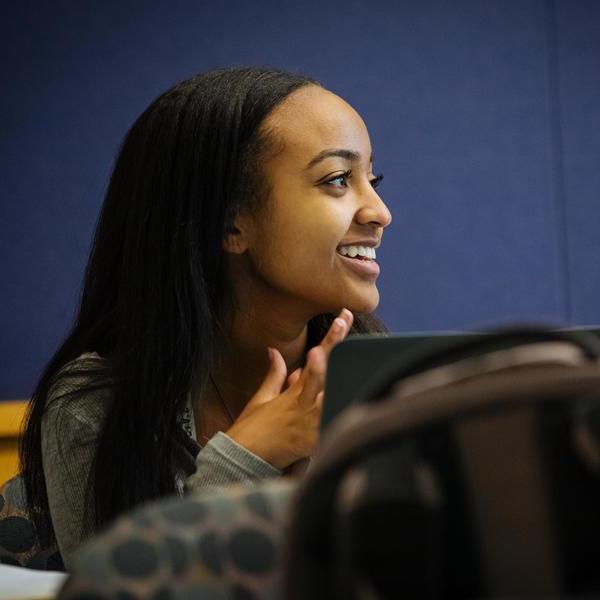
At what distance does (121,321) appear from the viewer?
1393mm

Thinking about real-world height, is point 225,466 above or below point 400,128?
below

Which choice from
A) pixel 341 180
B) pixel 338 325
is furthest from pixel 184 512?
pixel 341 180

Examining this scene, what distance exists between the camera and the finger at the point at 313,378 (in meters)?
1.16

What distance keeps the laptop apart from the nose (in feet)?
2.19

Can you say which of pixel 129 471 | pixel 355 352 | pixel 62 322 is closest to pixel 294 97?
pixel 129 471

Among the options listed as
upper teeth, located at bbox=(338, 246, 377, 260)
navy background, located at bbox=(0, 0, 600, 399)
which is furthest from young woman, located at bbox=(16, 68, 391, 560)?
navy background, located at bbox=(0, 0, 600, 399)

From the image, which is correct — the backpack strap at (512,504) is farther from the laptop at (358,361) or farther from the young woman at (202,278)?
the young woman at (202,278)

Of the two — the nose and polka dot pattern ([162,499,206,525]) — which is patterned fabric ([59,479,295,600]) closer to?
polka dot pattern ([162,499,206,525])

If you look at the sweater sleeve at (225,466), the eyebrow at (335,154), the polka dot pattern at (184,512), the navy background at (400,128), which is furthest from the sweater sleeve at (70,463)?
the navy background at (400,128)

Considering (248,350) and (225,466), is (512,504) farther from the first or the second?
(248,350)

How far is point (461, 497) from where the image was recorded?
0.44m

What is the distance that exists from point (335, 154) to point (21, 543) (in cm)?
65

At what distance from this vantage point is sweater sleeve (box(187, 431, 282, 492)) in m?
1.17

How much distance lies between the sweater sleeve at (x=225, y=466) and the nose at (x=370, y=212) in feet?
1.36
